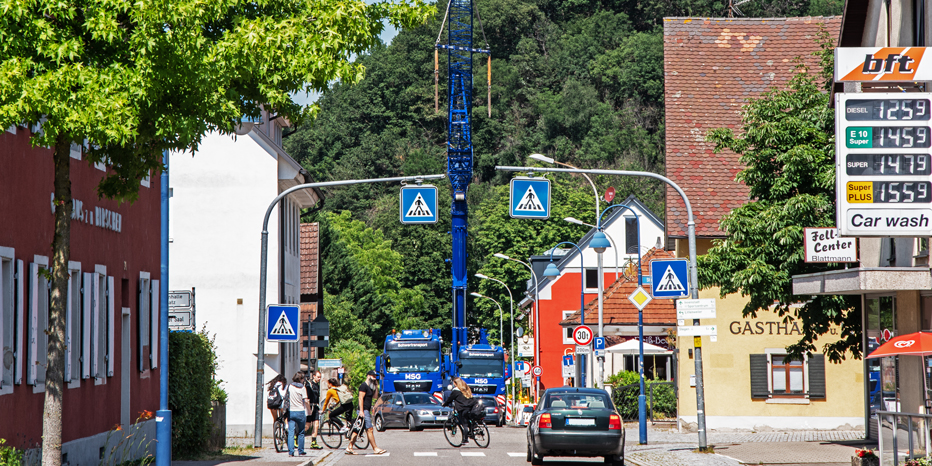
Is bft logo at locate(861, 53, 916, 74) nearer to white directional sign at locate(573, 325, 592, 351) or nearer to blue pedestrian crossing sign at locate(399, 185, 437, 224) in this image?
blue pedestrian crossing sign at locate(399, 185, 437, 224)

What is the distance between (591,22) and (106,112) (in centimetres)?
9569

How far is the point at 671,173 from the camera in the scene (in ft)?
105

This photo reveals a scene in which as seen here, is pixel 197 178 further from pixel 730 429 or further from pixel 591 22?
pixel 591 22

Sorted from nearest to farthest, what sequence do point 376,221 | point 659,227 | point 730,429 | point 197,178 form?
point 730,429
point 197,178
point 659,227
point 376,221

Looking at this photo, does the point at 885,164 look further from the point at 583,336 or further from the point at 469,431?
the point at 583,336

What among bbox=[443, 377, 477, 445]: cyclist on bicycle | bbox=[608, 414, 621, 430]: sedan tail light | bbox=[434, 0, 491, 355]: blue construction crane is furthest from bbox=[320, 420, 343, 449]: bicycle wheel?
bbox=[434, 0, 491, 355]: blue construction crane

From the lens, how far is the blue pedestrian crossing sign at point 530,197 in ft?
81.4

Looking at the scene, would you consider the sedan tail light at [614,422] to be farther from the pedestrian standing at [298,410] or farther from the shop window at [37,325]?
the shop window at [37,325]

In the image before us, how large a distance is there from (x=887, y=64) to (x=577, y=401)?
8.42 m

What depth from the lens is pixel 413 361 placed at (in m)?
46.0

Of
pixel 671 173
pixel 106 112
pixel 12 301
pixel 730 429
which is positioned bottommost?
pixel 730 429

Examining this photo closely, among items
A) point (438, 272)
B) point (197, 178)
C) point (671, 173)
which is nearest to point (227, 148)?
point (197, 178)

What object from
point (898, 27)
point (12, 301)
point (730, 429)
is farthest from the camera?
point (730, 429)

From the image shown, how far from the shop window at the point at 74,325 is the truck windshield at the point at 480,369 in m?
30.1
